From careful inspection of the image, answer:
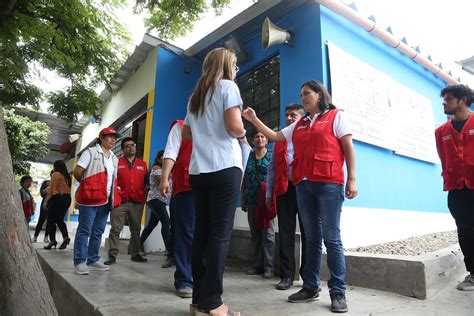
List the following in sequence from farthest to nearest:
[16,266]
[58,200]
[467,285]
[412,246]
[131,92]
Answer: [131,92], [58,200], [412,246], [467,285], [16,266]

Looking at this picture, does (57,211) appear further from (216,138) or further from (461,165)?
(461,165)

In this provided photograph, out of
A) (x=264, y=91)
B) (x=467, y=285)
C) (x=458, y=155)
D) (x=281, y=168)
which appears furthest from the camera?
(x=264, y=91)

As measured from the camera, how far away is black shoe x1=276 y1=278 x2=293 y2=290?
10.6 ft

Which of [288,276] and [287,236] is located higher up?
[287,236]

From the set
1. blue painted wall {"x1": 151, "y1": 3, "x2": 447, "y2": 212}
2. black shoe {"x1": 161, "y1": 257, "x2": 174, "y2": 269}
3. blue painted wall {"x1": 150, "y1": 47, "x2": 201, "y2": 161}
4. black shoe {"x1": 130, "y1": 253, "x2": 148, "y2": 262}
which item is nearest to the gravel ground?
blue painted wall {"x1": 151, "y1": 3, "x2": 447, "y2": 212}

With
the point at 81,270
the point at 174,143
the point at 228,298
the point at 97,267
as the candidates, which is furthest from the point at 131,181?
the point at 228,298

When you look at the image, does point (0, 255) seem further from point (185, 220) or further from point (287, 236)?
point (287, 236)

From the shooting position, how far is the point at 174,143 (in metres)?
2.82

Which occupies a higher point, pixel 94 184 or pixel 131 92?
pixel 131 92

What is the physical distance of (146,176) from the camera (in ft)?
17.1

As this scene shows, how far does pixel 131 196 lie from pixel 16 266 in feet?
9.53

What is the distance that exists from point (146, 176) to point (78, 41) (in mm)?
2480

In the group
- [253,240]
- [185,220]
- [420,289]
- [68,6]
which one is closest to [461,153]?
[420,289]

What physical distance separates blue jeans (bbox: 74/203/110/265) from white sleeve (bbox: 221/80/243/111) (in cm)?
264
